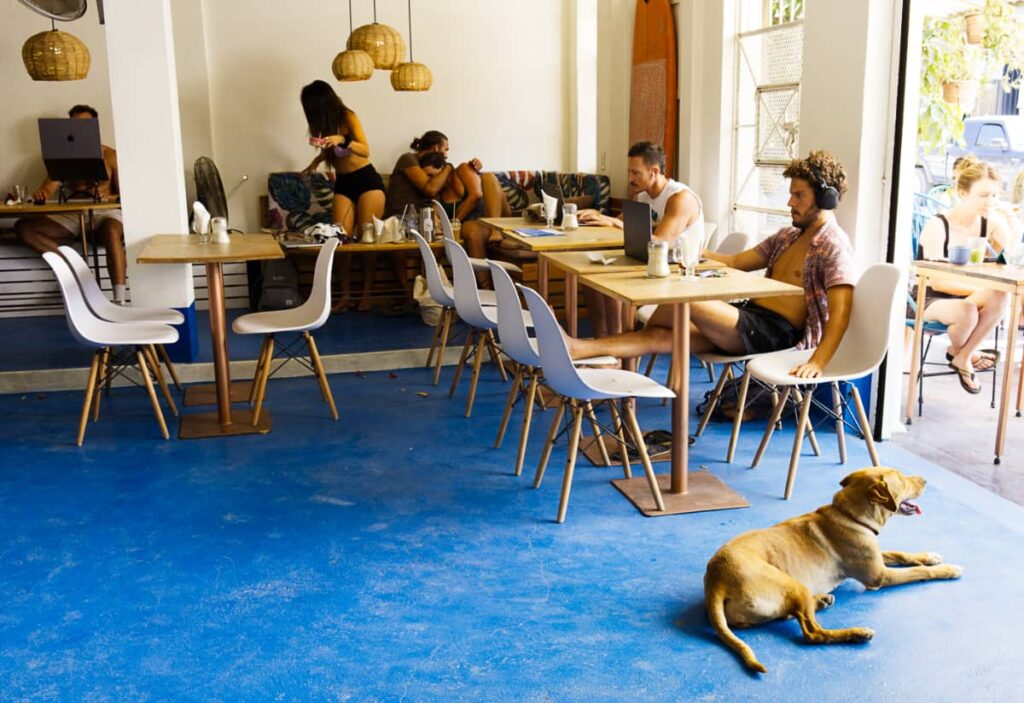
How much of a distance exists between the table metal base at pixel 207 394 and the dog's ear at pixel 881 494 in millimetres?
3559

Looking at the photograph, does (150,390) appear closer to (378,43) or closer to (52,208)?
(52,208)

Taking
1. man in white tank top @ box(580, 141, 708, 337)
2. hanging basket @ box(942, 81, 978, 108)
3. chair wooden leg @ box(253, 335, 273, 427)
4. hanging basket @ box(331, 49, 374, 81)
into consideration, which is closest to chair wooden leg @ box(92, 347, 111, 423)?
chair wooden leg @ box(253, 335, 273, 427)

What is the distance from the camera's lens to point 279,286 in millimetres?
7598

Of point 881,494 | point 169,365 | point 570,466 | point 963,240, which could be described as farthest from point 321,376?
point 963,240

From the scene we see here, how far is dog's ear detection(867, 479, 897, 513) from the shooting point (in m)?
3.09

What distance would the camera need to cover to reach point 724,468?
4.41 meters

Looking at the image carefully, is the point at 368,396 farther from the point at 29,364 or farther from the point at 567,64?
the point at 567,64

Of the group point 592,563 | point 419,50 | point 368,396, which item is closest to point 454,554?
point 592,563

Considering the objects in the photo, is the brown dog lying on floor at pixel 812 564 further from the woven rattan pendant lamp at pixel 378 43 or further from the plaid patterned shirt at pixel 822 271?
the woven rattan pendant lamp at pixel 378 43

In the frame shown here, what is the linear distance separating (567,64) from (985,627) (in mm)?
7673

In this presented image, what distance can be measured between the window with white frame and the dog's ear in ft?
10.6

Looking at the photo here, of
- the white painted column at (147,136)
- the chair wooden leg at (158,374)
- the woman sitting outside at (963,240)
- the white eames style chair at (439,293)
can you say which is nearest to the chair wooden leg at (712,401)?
the white eames style chair at (439,293)

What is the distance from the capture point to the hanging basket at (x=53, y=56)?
23.7 feet

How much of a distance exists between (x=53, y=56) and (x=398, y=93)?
10.2ft
